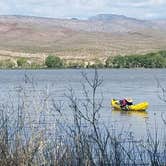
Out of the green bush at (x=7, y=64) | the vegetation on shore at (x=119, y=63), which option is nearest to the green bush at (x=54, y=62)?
the vegetation on shore at (x=119, y=63)

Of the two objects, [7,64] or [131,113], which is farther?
[7,64]

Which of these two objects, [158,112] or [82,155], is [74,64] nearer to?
[158,112]

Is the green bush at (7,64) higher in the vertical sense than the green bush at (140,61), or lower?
lower

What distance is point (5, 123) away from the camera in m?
10.8

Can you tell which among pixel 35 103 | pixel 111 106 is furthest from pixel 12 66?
pixel 35 103

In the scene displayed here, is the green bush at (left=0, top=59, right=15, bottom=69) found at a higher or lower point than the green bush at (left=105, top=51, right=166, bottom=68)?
lower

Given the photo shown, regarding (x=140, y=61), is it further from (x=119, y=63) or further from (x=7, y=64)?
(x=7, y=64)

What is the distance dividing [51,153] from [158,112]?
3009 centimetres

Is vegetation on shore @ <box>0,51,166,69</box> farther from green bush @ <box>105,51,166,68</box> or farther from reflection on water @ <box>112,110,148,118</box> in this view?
reflection on water @ <box>112,110,148,118</box>

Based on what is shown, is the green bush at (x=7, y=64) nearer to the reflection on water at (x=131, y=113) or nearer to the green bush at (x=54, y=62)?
the green bush at (x=54, y=62)

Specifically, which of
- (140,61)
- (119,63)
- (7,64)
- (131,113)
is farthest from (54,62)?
(131,113)

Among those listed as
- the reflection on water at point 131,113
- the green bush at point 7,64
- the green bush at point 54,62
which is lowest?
the green bush at point 7,64

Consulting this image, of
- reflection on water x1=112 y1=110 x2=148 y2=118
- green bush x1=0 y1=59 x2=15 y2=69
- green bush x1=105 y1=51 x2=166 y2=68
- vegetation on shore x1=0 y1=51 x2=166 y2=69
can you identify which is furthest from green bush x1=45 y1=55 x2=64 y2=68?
reflection on water x1=112 y1=110 x2=148 y2=118

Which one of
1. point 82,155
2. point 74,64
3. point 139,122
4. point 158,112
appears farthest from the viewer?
point 74,64
